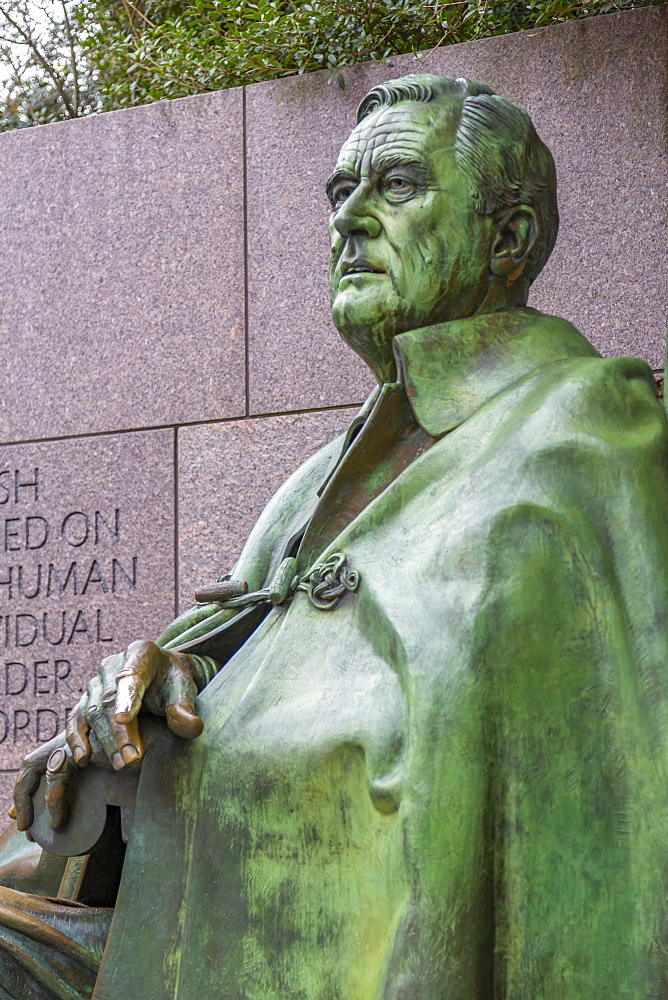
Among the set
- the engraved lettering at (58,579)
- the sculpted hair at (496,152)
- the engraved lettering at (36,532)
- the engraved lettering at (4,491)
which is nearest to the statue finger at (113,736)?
the sculpted hair at (496,152)

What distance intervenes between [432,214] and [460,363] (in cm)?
34

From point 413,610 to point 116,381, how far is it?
3.38 meters

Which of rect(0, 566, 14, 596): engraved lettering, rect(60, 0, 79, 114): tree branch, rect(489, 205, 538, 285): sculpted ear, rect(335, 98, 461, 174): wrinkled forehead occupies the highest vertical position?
rect(60, 0, 79, 114): tree branch

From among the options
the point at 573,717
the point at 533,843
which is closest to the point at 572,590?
A: the point at 573,717

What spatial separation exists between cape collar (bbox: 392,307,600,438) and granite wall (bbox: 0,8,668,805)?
6.57 ft

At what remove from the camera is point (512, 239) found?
3.66m

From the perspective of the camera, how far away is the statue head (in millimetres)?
3582

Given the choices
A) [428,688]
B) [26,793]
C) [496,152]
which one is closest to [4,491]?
[26,793]

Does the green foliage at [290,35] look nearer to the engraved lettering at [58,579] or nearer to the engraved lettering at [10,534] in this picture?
the engraved lettering at [10,534]

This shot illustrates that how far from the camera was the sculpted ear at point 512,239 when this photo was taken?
12.0ft

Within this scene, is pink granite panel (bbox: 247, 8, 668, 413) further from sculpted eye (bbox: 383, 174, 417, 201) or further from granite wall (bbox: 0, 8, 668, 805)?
sculpted eye (bbox: 383, 174, 417, 201)

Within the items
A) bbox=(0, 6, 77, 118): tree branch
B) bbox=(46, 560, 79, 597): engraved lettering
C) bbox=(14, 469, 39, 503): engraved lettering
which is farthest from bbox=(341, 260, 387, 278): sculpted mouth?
bbox=(0, 6, 77, 118): tree branch

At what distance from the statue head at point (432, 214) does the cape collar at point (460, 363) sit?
0.07m

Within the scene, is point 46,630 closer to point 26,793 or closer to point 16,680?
point 16,680
